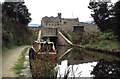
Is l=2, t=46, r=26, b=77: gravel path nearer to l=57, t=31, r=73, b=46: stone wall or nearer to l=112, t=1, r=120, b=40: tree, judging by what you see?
l=112, t=1, r=120, b=40: tree

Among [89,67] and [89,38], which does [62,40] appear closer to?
[89,38]

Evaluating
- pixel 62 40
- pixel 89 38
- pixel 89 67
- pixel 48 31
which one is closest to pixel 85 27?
pixel 62 40

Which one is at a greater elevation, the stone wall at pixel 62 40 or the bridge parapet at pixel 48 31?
the bridge parapet at pixel 48 31

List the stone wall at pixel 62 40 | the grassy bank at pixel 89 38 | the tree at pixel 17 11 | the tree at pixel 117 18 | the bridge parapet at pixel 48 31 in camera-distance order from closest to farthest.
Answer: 1. the tree at pixel 117 18
2. the tree at pixel 17 11
3. the grassy bank at pixel 89 38
4. the stone wall at pixel 62 40
5. the bridge parapet at pixel 48 31

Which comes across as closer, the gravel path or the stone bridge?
the gravel path

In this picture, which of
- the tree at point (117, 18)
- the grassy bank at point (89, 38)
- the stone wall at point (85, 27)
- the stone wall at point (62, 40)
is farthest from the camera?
the stone wall at point (85, 27)

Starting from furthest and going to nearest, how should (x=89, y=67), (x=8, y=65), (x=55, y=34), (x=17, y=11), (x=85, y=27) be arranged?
1. (x=85, y=27)
2. (x=55, y=34)
3. (x=17, y=11)
4. (x=89, y=67)
5. (x=8, y=65)

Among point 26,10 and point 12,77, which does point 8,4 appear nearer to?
point 26,10

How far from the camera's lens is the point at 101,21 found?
34.6 meters

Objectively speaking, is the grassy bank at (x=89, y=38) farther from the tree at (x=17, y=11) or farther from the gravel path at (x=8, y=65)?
the gravel path at (x=8, y=65)

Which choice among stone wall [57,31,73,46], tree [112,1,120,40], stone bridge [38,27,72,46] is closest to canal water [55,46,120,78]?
tree [112,1,120,40]

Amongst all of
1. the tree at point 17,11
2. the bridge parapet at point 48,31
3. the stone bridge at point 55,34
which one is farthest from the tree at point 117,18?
the bridge parapet at point 48,31

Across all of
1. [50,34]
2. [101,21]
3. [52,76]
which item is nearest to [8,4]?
[50,34]

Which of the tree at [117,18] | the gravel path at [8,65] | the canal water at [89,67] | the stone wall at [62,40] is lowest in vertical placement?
the stone wall at [62,40]
